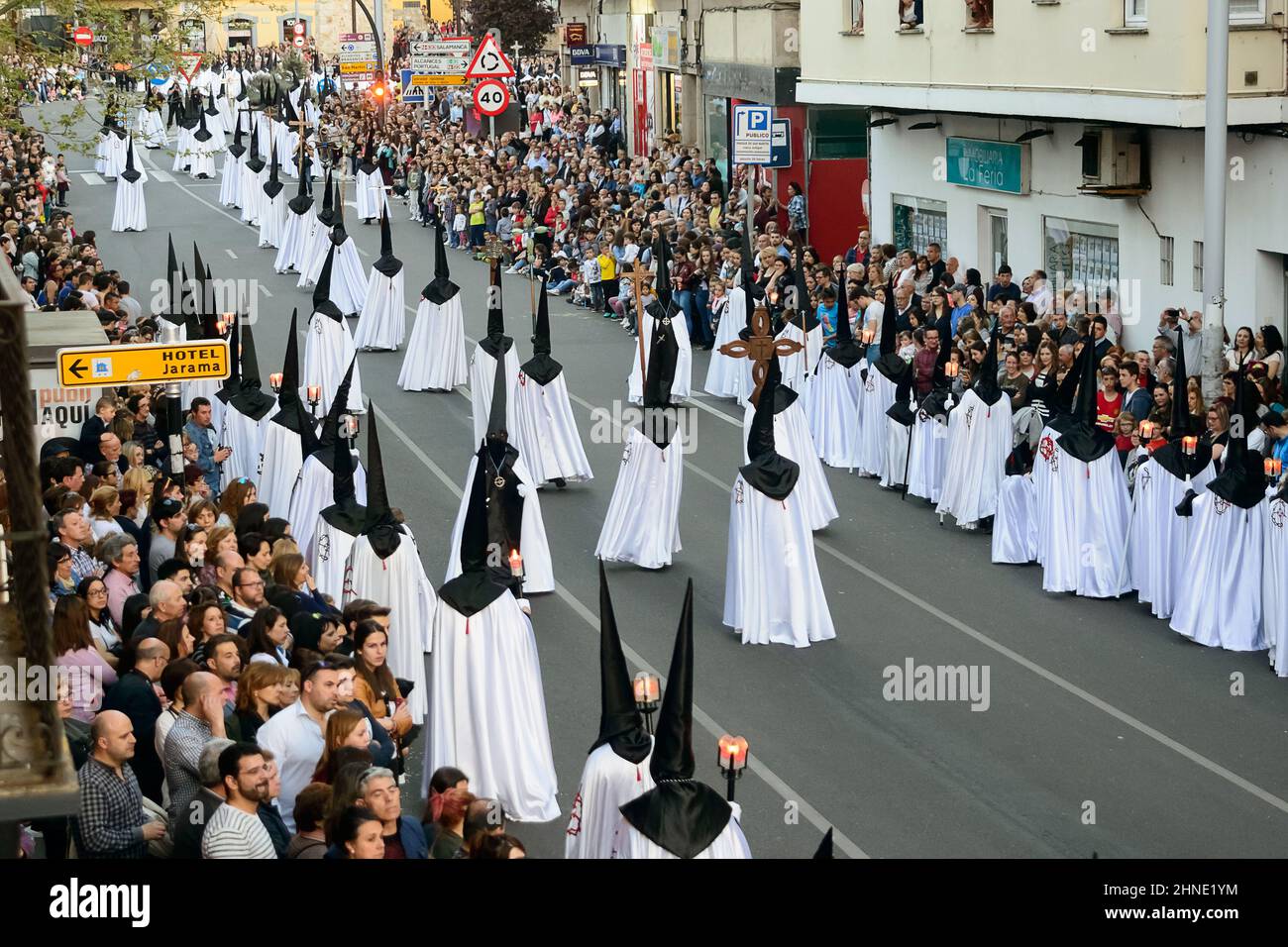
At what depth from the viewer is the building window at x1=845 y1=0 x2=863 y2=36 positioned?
28136 mm

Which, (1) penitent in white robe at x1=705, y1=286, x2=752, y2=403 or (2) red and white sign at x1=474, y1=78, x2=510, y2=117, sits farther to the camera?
(2) red and white sign at x1=474, y1=78, x2=510, y2=117

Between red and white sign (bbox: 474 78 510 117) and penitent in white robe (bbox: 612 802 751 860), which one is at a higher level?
red and white sign (bbox: 474 78 510 117)

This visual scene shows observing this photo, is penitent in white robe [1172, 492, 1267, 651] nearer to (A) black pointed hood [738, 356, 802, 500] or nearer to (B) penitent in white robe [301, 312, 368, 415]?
(A) black pointed hood [738, 356, 802, 500]

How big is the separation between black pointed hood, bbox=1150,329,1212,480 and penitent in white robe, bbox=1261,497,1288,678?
1010 mm

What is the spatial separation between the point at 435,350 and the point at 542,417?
18.7ft

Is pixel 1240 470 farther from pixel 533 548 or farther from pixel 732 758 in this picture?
pixel 732 758

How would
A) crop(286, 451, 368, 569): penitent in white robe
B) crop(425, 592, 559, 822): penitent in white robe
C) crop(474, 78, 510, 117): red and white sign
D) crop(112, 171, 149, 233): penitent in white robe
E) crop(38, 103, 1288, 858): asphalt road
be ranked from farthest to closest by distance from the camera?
crop(112, 171, 149, 233): penitent in white robe, crop(474, 78, 510, 117): red and white sign, crop(286, 451, 368, 569): penitent in white robe, crop(425, 592, 559, 822): penitent in white robe, crop(38, 103, 1288, 858): asphalt road

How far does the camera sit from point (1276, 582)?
45.9 ft

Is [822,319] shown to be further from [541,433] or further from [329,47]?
[329,47]

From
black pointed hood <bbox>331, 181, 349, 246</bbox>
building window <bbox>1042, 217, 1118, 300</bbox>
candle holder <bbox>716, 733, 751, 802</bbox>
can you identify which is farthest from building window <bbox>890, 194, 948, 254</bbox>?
candle holder <bbox>716, 733, 751, 802</bbox>

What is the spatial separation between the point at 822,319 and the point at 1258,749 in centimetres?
1102

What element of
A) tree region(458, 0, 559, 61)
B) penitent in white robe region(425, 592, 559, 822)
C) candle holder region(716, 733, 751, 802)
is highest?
tree region(458, 0, 559, 61)
